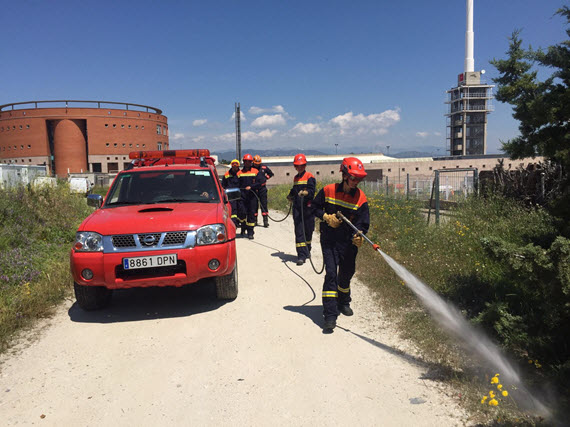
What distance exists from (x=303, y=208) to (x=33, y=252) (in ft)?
16.6

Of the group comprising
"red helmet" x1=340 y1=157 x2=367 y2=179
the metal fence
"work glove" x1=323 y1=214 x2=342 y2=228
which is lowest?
the metal fence

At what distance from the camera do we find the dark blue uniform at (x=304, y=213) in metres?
7.67

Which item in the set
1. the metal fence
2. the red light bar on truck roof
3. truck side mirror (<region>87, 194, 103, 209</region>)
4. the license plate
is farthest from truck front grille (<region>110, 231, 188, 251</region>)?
the metal fence

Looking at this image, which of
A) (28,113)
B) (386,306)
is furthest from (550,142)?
(28,113)

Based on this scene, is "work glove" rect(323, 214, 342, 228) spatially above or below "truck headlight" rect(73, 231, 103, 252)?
above

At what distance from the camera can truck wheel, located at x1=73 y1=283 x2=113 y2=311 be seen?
5.13 metres

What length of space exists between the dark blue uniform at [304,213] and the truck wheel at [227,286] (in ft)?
7.89

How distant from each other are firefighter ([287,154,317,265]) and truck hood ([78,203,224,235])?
2.45m

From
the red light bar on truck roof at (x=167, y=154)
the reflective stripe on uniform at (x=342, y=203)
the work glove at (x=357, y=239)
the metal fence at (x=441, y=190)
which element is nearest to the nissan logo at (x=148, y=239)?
the reflective stripe on uniform at (x=342, y=203)

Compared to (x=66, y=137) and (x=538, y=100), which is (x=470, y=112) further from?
(x=538, y=100)

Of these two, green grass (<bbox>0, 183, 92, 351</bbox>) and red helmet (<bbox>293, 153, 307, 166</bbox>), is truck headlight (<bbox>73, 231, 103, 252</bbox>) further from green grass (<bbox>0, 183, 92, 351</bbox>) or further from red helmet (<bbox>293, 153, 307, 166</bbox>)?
red helmet (<bbox>293, 153, 307, 166</bbox>)

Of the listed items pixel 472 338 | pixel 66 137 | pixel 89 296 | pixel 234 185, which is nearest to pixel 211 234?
pixel 89 296

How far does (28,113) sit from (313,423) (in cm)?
9866

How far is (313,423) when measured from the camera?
296cm
